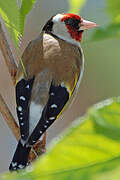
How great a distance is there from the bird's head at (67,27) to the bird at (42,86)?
206 mm

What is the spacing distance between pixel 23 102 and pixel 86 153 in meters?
0.94

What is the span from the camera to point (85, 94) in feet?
11.6

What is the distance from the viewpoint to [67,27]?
5.85ft

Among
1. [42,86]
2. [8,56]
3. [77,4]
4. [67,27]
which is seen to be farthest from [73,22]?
[77,4]

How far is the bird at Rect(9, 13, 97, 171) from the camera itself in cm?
98

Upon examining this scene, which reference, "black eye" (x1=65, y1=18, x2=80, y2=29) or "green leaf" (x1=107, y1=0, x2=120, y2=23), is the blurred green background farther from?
"green leaf" (x1=107, y1=0, x2=120, y2=23)

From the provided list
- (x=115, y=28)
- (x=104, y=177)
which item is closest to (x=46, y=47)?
(x=115, y=28)

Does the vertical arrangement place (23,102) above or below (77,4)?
below

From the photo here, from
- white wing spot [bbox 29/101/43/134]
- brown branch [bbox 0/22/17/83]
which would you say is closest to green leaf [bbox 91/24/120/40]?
brown branch [bbox 0/22/17/83]

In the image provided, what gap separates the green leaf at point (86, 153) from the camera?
13 cm

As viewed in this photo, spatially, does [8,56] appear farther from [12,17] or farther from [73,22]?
[73,22]

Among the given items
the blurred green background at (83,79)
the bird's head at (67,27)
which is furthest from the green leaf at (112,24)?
the blurred green background at (83,79)

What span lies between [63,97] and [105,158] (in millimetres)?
1053

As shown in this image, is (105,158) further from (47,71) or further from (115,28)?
(47,71)
